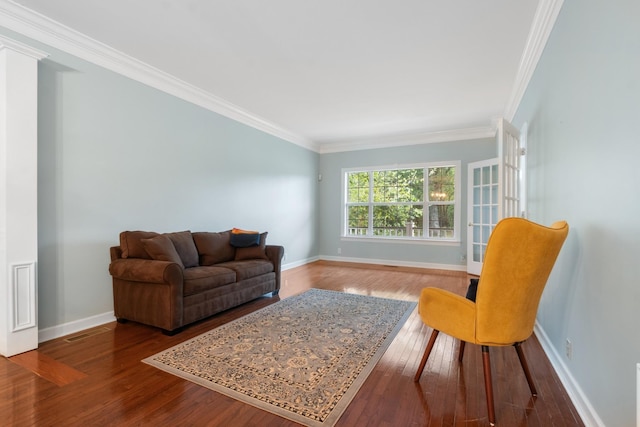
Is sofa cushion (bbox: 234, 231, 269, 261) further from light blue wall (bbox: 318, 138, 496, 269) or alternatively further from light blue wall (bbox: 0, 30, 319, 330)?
light blue wall (bbox: 318, 138, 496, 269)

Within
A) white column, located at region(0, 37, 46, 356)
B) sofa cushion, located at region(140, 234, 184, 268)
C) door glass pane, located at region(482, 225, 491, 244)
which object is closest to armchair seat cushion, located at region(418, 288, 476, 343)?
sofa cushion, located at region(140, 234, 184, 268)

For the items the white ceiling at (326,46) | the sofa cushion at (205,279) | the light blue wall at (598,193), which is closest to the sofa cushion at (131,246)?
the sofa cushion at (205,279)

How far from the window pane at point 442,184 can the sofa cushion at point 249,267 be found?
382cm

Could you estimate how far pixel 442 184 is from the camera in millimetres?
6051

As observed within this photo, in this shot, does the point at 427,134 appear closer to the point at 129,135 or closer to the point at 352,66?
the point at 352,66

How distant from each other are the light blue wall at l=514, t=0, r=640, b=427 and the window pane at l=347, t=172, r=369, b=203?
453 cm

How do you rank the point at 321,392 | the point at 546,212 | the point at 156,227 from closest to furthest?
the point at 321,392 → the point at 546,212 → the point at 156,227

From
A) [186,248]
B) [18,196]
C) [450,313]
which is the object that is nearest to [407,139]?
[186,248]

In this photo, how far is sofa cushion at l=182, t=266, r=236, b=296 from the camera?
285 centimetres

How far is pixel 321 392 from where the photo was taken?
1835mm

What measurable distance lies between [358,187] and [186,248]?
14.3 ft

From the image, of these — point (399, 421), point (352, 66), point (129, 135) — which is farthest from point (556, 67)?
point (129, 135)

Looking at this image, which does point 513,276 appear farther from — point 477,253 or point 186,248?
point 477,253

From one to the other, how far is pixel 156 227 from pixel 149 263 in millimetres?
903
